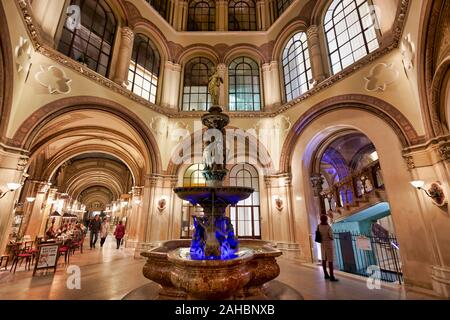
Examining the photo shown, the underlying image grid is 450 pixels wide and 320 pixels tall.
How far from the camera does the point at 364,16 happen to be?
7594mm

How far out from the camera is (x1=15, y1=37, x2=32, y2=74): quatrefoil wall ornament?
A: 501 cm

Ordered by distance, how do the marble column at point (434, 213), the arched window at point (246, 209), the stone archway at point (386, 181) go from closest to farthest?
1. the marble column at point (434, 213)
2. the stone archway at point (386, 181)
3. the arched window at point (246, 209)

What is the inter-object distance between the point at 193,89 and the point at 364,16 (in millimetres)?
8147

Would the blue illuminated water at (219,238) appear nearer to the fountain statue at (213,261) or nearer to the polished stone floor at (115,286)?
the fountain statue at (213,261)

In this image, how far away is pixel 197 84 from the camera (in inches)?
455

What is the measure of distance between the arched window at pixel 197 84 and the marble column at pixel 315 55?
17.1ft

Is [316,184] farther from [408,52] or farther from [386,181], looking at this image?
[408,52]

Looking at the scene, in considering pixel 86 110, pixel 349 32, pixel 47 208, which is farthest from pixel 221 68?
pixel 47 208

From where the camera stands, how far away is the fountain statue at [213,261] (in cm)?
294

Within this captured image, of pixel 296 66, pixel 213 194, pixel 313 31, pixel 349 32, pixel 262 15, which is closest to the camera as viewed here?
pixel 213 194

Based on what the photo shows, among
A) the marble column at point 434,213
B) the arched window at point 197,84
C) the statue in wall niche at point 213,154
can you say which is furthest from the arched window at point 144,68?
the marble column at point 434,213

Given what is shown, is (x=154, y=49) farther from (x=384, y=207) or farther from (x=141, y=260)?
(x=384, y=207)

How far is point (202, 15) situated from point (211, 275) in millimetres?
14752
